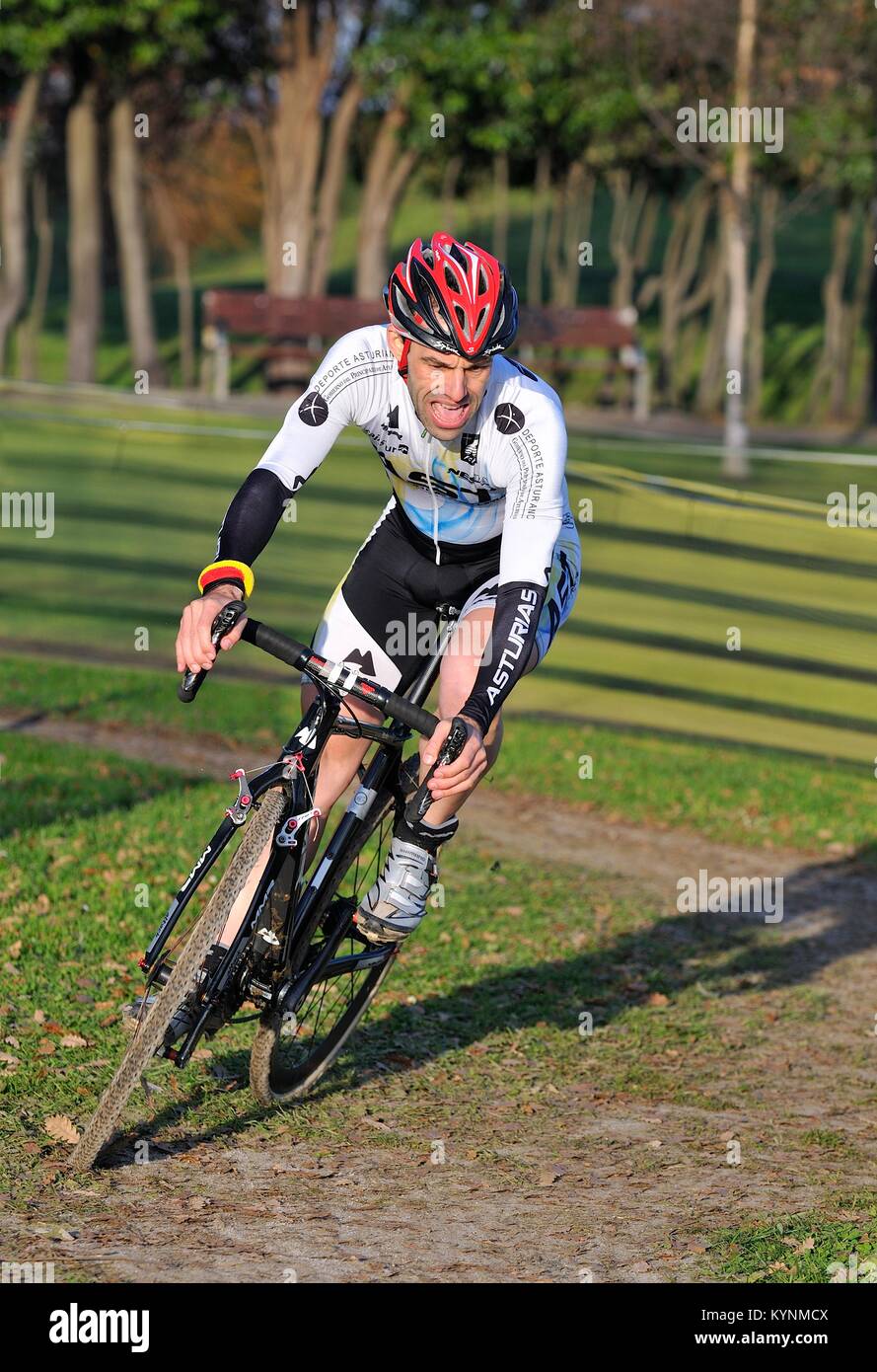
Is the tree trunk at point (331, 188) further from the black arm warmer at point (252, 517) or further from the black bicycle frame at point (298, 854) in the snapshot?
the black arm warmer at point (252, 517)

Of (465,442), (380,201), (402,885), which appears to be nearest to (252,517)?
(465,442)

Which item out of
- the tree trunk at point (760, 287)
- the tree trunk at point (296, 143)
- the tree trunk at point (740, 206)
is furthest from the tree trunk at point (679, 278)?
the tree trunk at point (296, 143)

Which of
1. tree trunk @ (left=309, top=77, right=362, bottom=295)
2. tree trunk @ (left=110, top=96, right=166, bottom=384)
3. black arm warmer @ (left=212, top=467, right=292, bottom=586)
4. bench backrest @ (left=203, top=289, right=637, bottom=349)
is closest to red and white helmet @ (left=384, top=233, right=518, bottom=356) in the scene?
black arm warmer @ (left=212, top=467, right=292, bottom=586)

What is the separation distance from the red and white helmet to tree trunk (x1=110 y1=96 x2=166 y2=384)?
25.7 metres

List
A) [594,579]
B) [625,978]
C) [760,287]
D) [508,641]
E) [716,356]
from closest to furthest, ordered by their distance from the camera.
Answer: [508,641] < [625,978] < [594,579] < [760,287] < [716,356]

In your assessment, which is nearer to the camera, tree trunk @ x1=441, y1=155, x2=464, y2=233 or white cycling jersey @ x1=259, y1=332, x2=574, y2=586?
white cycling jersey @ x1=259, y1=332, x2=574, y2=586

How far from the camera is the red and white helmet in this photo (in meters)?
4.51

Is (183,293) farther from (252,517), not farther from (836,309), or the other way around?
(252,517)

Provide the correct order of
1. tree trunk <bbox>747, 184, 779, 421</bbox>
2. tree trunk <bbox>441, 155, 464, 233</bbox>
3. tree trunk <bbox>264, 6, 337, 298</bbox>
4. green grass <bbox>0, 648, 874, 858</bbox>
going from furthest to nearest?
tree trunk <bbox>441, 155, 464, 233</bbox>
tree trunk <bbox>747, 184, 779, 421</bbox>
tree trunk <bbox>264, 6, 337, 298</bbox>
green grass <bbox>0, 648, 874, 858</bbox>

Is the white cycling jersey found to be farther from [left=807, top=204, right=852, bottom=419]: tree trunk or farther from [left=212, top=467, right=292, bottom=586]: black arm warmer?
[left=807, top=204, right=852, bottom=419]: tree trunk

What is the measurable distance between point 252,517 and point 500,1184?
6.71 feet

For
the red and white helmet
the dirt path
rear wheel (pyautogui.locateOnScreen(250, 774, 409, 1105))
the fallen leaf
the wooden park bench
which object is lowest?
the dirt path

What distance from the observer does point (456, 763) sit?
4.30 m

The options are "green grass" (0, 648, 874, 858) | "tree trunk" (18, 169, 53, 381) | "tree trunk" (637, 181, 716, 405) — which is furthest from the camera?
"tree trunk" (18, 169, 53, 381)
